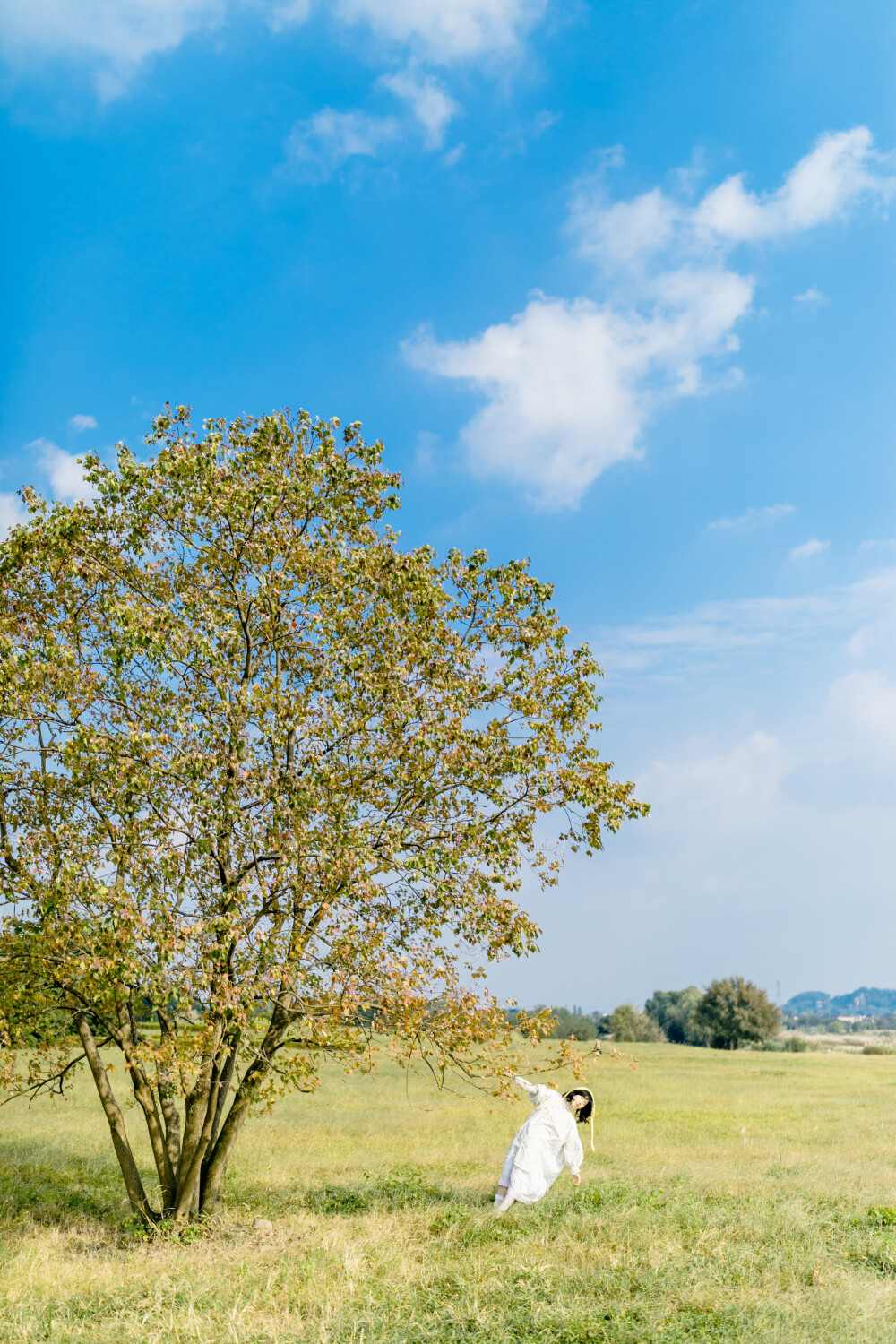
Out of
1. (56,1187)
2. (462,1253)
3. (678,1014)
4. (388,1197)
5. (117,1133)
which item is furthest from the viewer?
(678,1014)

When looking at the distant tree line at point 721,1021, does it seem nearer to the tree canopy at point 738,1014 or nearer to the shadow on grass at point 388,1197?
the tree canopy at point 738,1014

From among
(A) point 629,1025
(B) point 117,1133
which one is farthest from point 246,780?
(A) point 629,1025

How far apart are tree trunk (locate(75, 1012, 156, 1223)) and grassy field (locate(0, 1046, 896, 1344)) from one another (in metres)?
0.57

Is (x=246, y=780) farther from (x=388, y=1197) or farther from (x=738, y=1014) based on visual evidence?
(x=738, y=1014)

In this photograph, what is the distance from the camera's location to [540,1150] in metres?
16.7

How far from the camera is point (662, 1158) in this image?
24.9m

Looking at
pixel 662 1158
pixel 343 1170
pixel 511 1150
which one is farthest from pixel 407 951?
pixel 662 1158

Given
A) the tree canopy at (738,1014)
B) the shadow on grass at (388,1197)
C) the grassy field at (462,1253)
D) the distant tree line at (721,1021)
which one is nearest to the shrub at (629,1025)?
the distant tree line at (721,1021)

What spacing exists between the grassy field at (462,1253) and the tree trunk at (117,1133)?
571 mm

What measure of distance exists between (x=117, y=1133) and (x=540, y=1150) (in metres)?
7.74

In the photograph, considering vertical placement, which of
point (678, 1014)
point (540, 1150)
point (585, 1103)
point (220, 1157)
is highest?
point (585, 1103)

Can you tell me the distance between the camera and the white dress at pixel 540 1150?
16469 millimetres

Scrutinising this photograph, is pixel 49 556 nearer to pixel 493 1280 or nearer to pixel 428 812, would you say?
pixel 428 812

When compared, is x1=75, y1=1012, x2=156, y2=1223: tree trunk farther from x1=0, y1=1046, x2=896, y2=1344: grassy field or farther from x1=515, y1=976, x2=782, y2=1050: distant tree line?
x1=515, y1=976, x2=782, y2=1050: distant tree line
